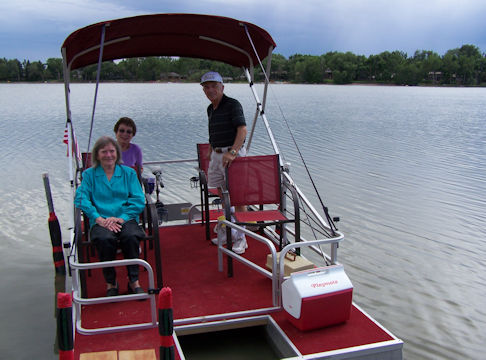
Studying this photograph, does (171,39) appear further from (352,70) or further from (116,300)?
(352,70)

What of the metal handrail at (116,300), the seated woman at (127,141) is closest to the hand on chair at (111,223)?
the metal handrail at (116,300)

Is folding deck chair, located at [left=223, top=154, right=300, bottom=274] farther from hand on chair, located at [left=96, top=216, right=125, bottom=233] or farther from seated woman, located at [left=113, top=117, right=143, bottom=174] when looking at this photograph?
hand on chair, located at [left=96, top=216, right=125, bottom=233]

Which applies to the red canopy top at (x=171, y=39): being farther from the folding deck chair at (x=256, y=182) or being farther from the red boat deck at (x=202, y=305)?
the red boat deck at (x=202, y=305)

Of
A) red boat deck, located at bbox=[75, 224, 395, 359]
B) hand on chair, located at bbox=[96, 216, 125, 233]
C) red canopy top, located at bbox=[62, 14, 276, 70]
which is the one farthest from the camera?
red canopy top, located at bbox=[62, 14, 276, 70]

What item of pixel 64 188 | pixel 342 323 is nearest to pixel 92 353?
pixel 342 323

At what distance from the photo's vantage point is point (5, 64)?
109 metres

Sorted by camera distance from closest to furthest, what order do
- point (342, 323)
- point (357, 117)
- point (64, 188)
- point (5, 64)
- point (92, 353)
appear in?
point (92, 353) < point (342, 323) < point (64, 188) < point (357, 117) < point (5, 64)

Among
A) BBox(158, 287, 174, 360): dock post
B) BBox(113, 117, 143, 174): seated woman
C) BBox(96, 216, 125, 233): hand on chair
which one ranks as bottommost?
BBox(158, 287, 174, 360): dock post

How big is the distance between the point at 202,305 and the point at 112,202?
122 cm

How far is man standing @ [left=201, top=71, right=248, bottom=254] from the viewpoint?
15.8 feet

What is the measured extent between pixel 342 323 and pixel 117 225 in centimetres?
202

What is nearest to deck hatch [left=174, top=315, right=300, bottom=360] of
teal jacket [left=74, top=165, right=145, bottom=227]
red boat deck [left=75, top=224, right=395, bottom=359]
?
red boat deck [left=75, top=224, right=395, bottom=359]

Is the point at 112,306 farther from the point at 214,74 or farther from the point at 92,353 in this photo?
the point at 214,74

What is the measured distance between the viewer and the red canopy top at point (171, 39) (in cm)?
478
